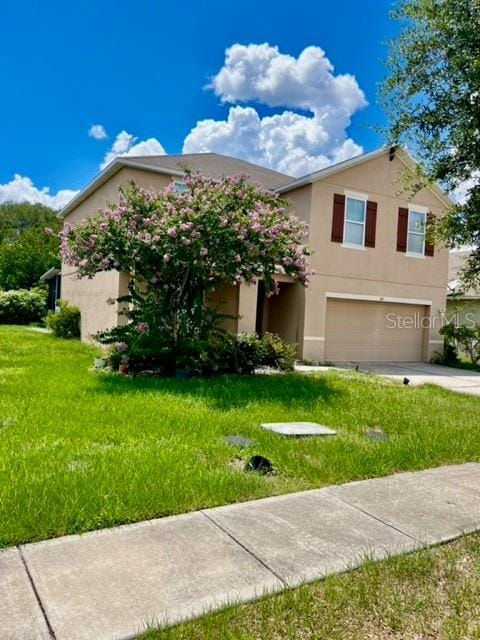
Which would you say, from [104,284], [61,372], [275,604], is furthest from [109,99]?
[275,604]

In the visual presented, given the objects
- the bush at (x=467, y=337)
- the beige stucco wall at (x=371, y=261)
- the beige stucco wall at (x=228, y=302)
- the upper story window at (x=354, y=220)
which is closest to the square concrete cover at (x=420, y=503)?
the beige stucco wall at (x=228, y=302)

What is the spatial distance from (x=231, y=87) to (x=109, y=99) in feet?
16.2

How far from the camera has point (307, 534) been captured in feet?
11.5

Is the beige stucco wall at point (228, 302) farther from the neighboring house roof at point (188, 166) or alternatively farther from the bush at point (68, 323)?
the bush at point (68, 323)

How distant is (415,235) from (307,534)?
15.1 meters

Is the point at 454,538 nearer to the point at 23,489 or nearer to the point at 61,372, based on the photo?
the point at 23,489

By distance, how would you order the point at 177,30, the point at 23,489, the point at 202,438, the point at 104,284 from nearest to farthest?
the point at 23,489
the point at 202,438
the point at 177,30
the point at 104,284

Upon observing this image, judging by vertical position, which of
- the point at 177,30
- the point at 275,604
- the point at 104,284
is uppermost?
the point at 177,30

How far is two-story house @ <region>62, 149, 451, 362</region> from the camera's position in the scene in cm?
1466

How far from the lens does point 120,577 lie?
2.82m

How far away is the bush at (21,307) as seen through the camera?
24.9 meters

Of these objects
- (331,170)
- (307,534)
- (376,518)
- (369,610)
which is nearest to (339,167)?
(331,170)

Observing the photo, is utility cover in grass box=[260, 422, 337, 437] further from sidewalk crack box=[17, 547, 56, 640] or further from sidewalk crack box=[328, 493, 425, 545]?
sidewalk crack box=[17, 547, 56, 640]

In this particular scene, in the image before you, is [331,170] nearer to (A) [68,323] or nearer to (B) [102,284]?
(B) [102,284]
